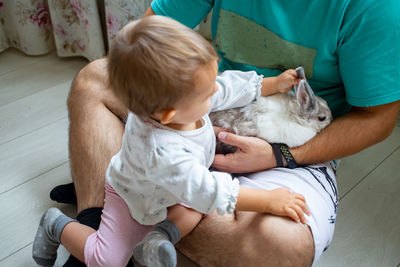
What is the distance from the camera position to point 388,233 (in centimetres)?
116

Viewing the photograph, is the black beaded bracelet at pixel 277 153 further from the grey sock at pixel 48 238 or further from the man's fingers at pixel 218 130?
the grey sock at pixel 48 238

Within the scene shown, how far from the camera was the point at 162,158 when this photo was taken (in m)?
0.72

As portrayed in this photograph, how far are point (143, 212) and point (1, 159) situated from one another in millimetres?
774

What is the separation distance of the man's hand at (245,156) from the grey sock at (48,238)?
1.35ft

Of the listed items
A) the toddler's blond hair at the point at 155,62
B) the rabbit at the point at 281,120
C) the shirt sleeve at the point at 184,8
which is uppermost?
the toddler's blond hair at the point at 155,62

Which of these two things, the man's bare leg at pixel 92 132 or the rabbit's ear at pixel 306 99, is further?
the man's bare leg at pixel 92 132

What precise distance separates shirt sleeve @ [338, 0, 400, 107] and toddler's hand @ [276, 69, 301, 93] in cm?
12

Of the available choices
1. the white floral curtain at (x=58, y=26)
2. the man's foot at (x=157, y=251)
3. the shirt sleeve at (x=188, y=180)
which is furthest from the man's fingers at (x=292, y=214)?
the white floral curtain at (x=58, y=26)

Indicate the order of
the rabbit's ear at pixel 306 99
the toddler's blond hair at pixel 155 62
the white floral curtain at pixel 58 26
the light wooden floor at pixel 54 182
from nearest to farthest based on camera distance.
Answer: the toddler's blond hair at pixel 155 62 < the rabbit's ear at pixel 306 99 < the light wooden floor at pixel 54 182 < the white floral curtain at pixel 58 26

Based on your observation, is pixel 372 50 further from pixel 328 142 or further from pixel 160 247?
pixel 160 247

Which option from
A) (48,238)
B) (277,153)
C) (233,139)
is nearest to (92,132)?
(48,238)

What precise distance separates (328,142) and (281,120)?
Answer: 0.13m

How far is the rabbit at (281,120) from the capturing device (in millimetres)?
956

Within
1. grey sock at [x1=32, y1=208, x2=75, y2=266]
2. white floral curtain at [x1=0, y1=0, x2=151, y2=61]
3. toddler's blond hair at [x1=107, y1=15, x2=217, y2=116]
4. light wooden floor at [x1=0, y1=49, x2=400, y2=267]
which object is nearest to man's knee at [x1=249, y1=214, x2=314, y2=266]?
light wooden floor at [x1=0, y1=49, x2=400, y2=267]
